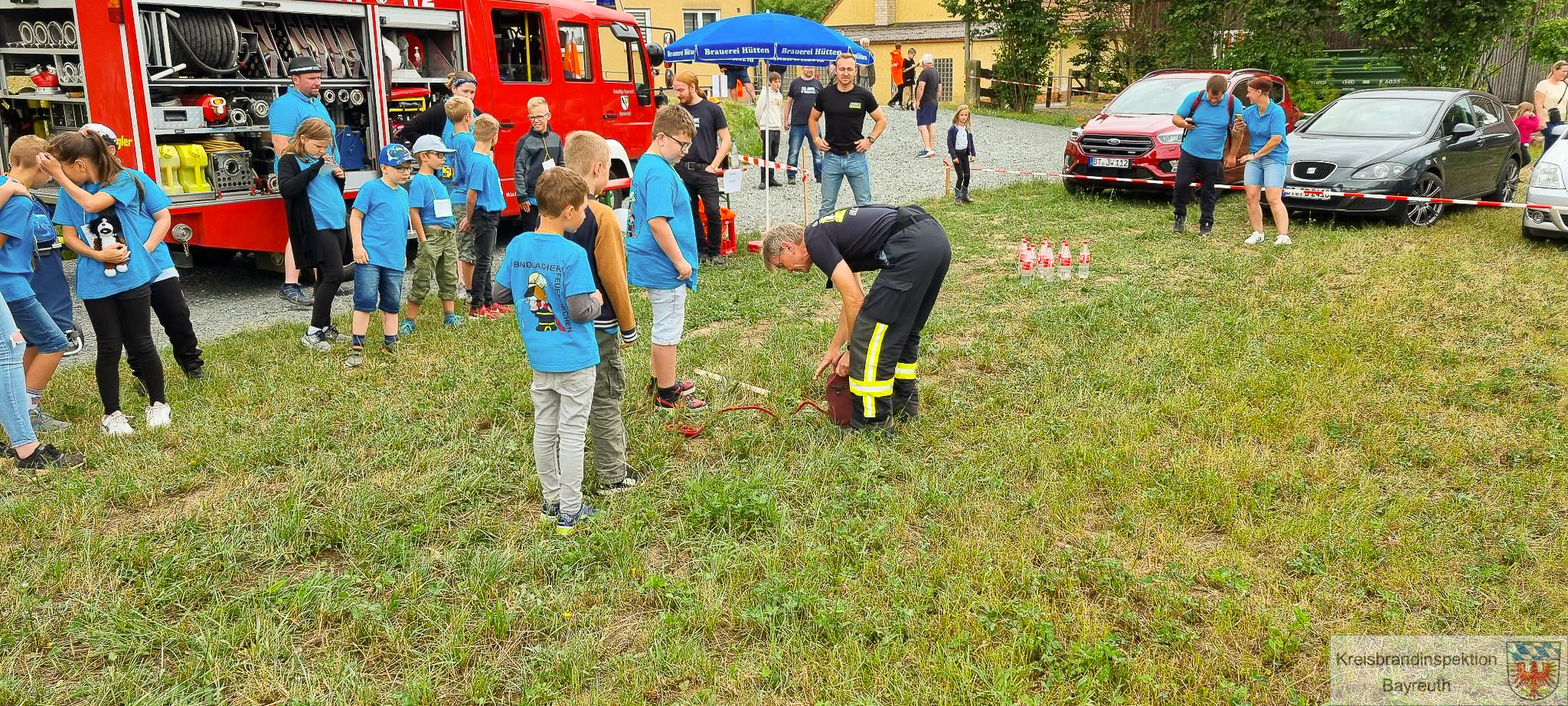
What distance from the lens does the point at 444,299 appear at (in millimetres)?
7590

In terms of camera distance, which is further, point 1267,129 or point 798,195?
point 798,195

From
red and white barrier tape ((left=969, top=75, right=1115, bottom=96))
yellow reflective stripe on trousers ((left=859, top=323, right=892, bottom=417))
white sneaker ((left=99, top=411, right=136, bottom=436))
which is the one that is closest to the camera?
yellow reflective stripe on trousers ((left=859, top=323, right=892, bottom=417))

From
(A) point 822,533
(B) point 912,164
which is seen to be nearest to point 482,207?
(A) point 822,533

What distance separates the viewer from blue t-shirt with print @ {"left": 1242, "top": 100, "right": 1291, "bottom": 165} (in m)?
9.49

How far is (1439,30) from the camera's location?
18125 mm

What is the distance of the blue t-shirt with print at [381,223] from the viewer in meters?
6.67

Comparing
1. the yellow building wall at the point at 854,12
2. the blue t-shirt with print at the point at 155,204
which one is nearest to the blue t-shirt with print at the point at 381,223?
the blue t-shirt with print at the point at 155,204

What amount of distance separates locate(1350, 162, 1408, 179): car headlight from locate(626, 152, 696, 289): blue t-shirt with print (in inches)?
326

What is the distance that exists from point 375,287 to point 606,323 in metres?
2.92

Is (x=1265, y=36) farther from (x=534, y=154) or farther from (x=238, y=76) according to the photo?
(x=238, y=76)

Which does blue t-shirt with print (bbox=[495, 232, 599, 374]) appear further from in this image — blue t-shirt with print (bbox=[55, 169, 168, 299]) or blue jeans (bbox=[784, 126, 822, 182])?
blue jeans (bbox=[784, 126, 822, 182])

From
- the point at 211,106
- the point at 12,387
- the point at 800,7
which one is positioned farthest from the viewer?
the point at 800,7

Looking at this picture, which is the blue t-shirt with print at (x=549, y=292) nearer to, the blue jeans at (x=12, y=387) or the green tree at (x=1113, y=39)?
the blue jeans at (x=12, y=387)

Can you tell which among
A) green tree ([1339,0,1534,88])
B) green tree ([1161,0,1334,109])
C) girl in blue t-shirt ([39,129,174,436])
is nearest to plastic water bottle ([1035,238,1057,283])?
girl in blue t-shirt ([39,129,174,436])
